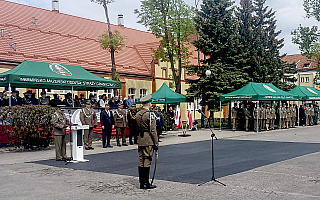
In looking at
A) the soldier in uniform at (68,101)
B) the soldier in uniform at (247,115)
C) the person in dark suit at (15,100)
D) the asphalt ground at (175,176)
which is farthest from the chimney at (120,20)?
the asphalt ground at (175,176)

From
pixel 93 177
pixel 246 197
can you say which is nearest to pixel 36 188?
pixel 93 177

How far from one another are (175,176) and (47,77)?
11748 mm

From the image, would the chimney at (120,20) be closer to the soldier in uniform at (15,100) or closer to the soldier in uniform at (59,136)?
the soldier in uniform at (15,100)

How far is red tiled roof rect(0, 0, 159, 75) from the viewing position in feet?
105

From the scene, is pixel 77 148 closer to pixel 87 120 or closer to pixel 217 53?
pixel 87 120

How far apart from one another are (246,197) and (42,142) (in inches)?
450

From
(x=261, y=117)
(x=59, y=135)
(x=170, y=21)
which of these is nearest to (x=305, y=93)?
(x=261, y=117)

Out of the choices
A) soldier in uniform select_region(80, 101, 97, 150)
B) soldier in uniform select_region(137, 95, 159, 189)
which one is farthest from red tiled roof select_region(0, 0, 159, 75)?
soldier in uniform select_region(137, 95, 159, 189)

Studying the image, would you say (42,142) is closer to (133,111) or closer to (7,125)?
(7,125)

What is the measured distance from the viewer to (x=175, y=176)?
31.4 ft

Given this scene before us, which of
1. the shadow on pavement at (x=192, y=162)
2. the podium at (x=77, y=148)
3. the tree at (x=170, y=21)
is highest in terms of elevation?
the tree at (x=170, y=21)

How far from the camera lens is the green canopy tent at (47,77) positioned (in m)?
18.1

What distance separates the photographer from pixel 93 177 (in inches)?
382

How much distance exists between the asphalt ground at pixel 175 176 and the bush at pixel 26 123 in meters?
1.45
